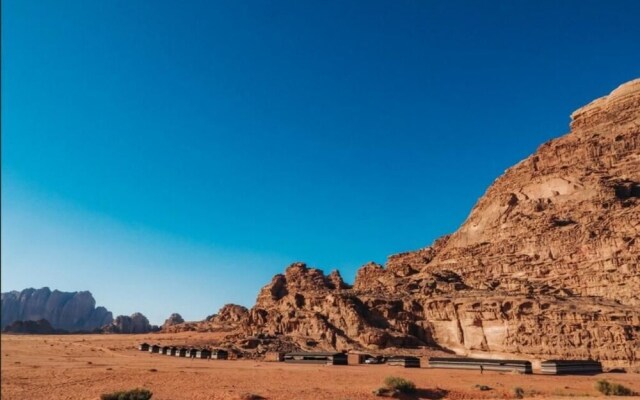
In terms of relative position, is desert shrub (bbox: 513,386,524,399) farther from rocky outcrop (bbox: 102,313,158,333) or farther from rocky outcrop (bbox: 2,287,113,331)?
rocky outcrop (bbox: 2,287,113,331)

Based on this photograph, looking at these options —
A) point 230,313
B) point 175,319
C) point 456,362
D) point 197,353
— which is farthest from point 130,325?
point 456,362

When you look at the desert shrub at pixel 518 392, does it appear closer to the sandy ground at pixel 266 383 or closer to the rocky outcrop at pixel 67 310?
the sandy ground at pixel 266 383

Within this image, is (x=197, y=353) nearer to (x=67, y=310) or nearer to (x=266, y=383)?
(x=266, y=383)

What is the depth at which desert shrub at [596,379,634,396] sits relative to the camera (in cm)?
2639

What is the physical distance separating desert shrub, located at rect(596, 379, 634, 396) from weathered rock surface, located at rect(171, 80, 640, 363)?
→ 52.1 ft

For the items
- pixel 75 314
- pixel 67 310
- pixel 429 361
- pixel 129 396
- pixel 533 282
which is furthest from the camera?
pixel 75 314

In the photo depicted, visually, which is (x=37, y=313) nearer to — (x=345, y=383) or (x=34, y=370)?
(x=34, y=370)

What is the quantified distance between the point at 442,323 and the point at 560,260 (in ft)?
59.6

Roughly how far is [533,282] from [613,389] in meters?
33.7

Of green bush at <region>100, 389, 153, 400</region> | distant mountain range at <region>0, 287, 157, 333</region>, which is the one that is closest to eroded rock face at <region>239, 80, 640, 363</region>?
green bush at <region>100, 389, 153, 400</region>

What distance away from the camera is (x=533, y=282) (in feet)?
193

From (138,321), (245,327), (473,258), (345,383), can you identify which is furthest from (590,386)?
(138,321)

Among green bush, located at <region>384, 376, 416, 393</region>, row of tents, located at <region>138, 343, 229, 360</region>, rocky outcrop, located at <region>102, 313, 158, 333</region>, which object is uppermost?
rocky outcrop, located at <region>102, 313, 158, 333</region>

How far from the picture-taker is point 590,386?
2939cm
